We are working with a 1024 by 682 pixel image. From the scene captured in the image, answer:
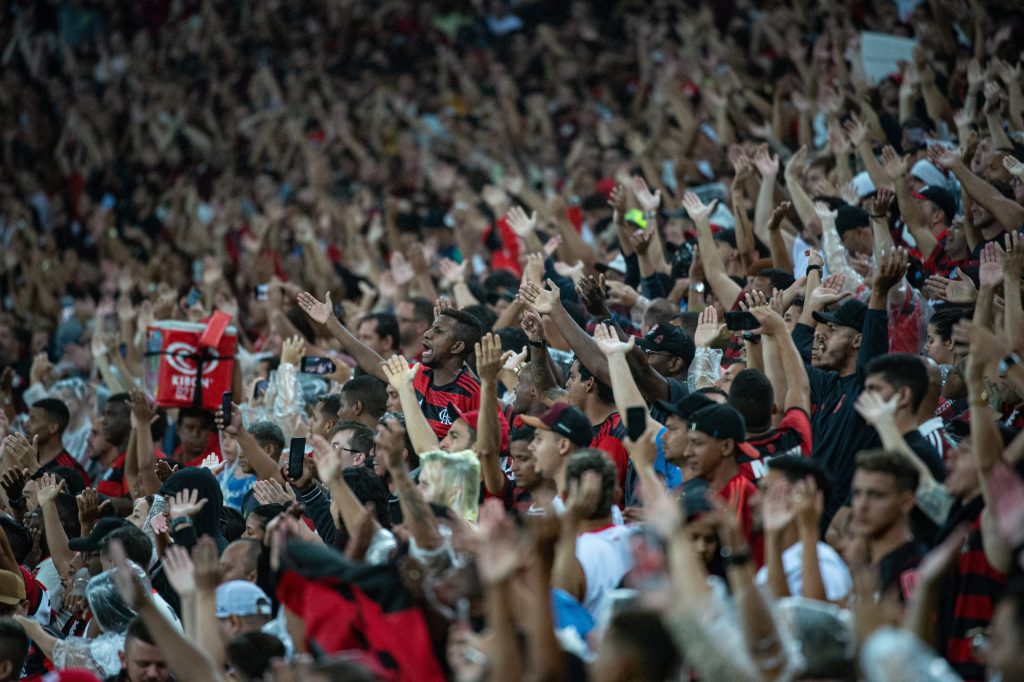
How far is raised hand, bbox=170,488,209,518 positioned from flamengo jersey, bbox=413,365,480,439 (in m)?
1.60

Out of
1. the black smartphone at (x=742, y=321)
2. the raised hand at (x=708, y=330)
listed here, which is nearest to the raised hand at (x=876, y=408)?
the black smartphone at (x=742, y=321)

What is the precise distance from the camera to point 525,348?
7879mm

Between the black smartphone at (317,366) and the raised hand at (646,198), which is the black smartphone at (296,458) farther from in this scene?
the raised hand at (646,198)

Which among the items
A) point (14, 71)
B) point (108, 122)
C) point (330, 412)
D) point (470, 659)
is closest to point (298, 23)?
point (108, 122)

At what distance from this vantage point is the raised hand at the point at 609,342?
644 cm

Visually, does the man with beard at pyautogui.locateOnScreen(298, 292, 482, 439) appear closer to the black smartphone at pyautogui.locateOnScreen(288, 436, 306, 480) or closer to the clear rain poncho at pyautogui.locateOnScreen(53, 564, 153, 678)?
the black smartphone at pyautogui.locateOnScreen(288, 436, 306, 480)

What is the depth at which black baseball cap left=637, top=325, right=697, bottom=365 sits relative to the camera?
24.2 ft

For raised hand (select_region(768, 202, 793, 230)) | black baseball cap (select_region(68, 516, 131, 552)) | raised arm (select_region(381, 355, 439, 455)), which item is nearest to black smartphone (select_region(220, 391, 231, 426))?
black baseball cap (select_region(68, 516, 131, 552))

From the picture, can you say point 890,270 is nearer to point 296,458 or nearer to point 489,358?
point 489,358

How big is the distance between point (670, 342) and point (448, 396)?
1345 mm

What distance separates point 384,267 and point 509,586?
10.2m

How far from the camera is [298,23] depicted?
20312 mm

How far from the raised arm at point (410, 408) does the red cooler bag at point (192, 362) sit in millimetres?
3047

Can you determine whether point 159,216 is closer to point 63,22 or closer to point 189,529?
point 63,22
